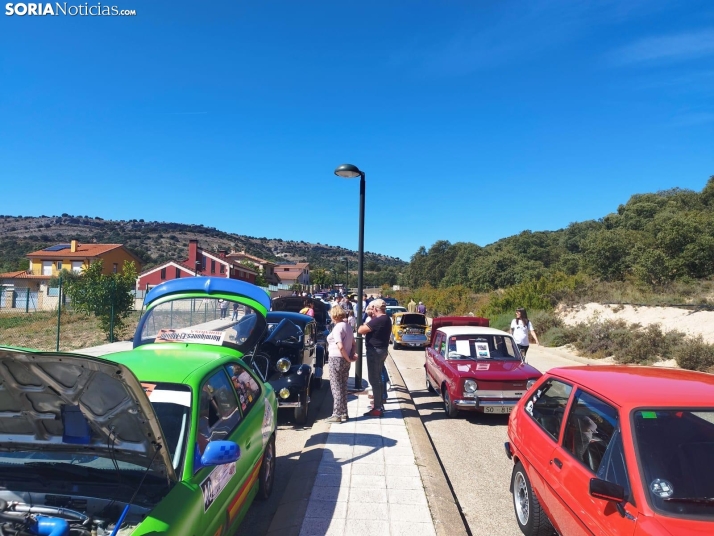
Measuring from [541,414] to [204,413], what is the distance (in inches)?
116

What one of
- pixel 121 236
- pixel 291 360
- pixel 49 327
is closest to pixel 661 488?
pixel 291 360

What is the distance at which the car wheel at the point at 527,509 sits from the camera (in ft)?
13.3

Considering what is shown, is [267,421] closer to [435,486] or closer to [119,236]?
[435,486]

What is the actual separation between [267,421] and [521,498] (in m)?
2.54

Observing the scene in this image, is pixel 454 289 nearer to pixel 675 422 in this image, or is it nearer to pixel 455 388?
pixel 455 388

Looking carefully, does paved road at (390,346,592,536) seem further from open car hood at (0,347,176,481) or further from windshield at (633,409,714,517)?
open car hood at (0,347,176,481)

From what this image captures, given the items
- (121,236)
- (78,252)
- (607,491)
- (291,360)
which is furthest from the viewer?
(121,236)

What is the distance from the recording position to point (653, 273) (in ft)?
92.9

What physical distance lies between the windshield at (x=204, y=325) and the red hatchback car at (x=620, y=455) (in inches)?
135

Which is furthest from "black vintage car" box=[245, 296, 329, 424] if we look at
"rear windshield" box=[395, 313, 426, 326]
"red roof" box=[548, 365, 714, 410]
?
"rear windshield" box=[395, 313, 426, 326]

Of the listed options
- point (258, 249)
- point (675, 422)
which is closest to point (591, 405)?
point (675, 422)

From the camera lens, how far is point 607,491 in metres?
2.75

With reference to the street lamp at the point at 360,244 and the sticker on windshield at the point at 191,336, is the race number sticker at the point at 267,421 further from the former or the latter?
the street lamp at the point at 360,244

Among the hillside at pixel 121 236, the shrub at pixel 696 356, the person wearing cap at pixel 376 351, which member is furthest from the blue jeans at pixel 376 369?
the hillside at pixel 121 236
